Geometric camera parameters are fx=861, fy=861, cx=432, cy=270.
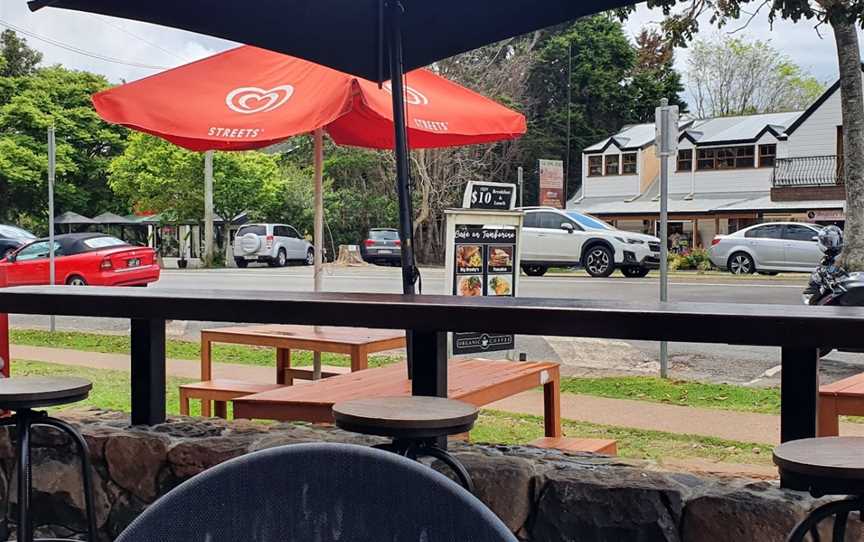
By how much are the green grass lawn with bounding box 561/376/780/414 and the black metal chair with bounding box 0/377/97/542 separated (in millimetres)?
4908

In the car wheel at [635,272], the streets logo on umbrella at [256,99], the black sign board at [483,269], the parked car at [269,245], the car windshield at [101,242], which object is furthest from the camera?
the parked car at [269,245]

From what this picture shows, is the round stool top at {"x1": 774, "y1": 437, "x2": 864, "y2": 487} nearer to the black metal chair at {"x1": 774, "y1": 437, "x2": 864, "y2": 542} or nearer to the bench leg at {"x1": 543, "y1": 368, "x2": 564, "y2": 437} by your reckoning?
the black metal chair at {"x1": 774, "y1": 437, "x2": 864, "y2": 542}

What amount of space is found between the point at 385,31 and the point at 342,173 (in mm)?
32514

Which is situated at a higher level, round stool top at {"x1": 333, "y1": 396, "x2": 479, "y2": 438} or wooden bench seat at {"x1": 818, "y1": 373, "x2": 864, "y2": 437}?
round stool top at {"x1": 333, "y1": 396, "x2": 479, "y2": 438}

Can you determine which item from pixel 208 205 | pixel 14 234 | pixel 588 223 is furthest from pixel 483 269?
pixel 208 205

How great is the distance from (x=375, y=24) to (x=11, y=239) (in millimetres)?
21160

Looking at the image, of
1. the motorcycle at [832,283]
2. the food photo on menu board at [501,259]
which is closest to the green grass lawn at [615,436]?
the food photo on menu board at [501,259]

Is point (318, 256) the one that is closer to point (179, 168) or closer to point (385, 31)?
point (385, 31)

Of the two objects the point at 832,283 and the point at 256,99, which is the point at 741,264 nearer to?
the point at 832,283

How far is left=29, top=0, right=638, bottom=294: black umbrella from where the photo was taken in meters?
3.81

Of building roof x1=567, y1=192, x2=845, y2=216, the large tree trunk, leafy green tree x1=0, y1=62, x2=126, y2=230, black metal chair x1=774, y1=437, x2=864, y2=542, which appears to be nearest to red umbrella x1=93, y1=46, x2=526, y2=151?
black metal chair x1=774, y1=437, x2=864, y2=542

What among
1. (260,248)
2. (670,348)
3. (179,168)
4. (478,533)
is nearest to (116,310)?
(478,533)

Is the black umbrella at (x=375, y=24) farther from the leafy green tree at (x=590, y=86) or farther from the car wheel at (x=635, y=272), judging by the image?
the leafy green tree at (x=590, y=86)

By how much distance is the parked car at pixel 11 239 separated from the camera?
2208 centimetres
